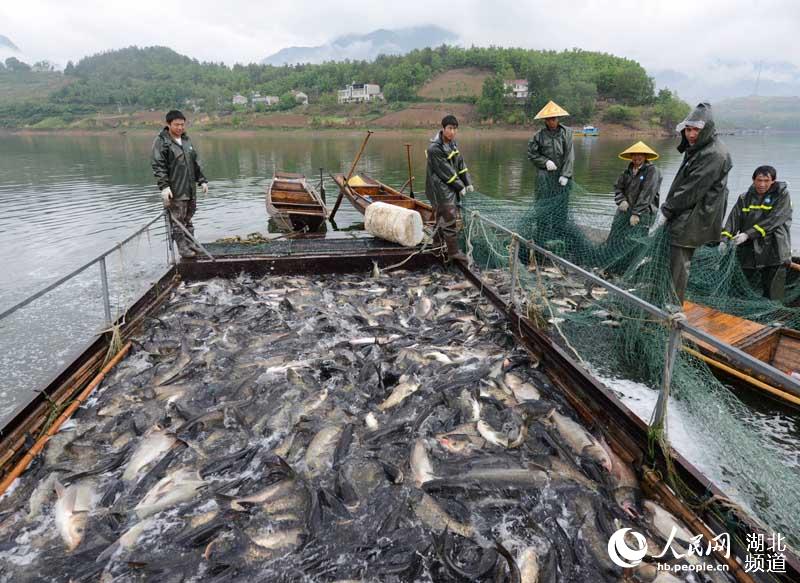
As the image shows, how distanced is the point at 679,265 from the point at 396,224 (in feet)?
16.9

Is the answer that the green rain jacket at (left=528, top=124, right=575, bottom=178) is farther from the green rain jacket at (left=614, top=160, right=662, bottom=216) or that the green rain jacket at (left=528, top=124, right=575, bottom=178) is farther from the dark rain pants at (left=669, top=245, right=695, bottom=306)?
the dark rain pants at (left=669, top=245, right=695, bottom=306)

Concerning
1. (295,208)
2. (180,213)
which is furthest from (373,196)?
(180,213)

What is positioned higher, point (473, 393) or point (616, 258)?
point (616, 258)

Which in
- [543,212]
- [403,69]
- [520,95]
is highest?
[403,69]

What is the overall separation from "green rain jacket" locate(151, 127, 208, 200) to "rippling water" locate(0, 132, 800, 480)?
146cm

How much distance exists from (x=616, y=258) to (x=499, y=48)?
16564 cm

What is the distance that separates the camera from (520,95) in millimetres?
105938

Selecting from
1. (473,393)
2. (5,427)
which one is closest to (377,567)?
(473,393)

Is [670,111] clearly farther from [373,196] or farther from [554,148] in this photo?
[554,148]

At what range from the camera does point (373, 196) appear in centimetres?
1667

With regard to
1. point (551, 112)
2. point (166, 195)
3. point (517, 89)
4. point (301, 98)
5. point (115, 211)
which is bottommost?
point (115, 211)

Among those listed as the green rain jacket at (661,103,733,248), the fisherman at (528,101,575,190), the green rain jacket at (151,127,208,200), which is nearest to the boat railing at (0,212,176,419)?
the green rain jacket at (151,127,208,200)

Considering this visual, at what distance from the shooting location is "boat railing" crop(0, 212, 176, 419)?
6.88 meters

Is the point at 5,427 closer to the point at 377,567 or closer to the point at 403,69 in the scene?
the point at 377,567
